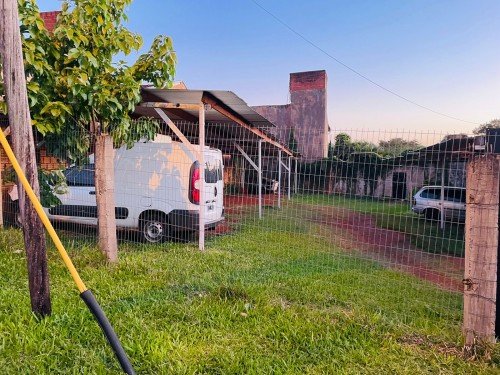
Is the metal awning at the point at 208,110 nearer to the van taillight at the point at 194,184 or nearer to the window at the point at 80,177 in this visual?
the van taillight at the point at 194,184

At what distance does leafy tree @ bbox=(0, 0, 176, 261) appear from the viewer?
5.00 meters

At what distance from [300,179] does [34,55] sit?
430 centimetres

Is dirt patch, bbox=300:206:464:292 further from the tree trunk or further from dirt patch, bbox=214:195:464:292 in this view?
the tree trunk

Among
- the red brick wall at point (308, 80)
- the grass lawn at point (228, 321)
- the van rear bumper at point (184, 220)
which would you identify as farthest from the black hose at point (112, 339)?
the red brick wall at point (308, 80)

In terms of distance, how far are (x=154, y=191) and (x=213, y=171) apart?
1.21m

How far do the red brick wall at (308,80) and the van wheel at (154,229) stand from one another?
77.5 feet

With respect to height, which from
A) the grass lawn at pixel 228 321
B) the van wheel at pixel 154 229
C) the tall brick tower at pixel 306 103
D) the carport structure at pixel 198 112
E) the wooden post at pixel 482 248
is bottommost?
the grass lawn at pixel 228 321

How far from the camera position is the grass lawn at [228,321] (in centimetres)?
269

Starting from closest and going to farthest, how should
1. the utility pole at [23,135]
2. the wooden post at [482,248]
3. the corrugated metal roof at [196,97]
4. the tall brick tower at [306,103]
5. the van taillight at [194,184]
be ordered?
1. the wooden post at [482,248]
2. the utility pole at [23,135]
3. the corrugated metal roof at [196,97]
4. the van taillight at [194,184]
5. the tall brick tower at [306,103]

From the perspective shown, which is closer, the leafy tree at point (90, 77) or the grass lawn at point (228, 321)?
the grass lawn at point (228, 321)

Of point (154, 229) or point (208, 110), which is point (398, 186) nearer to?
point (208, 110)

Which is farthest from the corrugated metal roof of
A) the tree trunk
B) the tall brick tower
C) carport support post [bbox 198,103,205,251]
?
the tall brick tower

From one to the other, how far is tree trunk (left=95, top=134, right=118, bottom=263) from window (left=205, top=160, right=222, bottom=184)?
236 cm

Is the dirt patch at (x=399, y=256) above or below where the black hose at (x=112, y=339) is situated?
below
